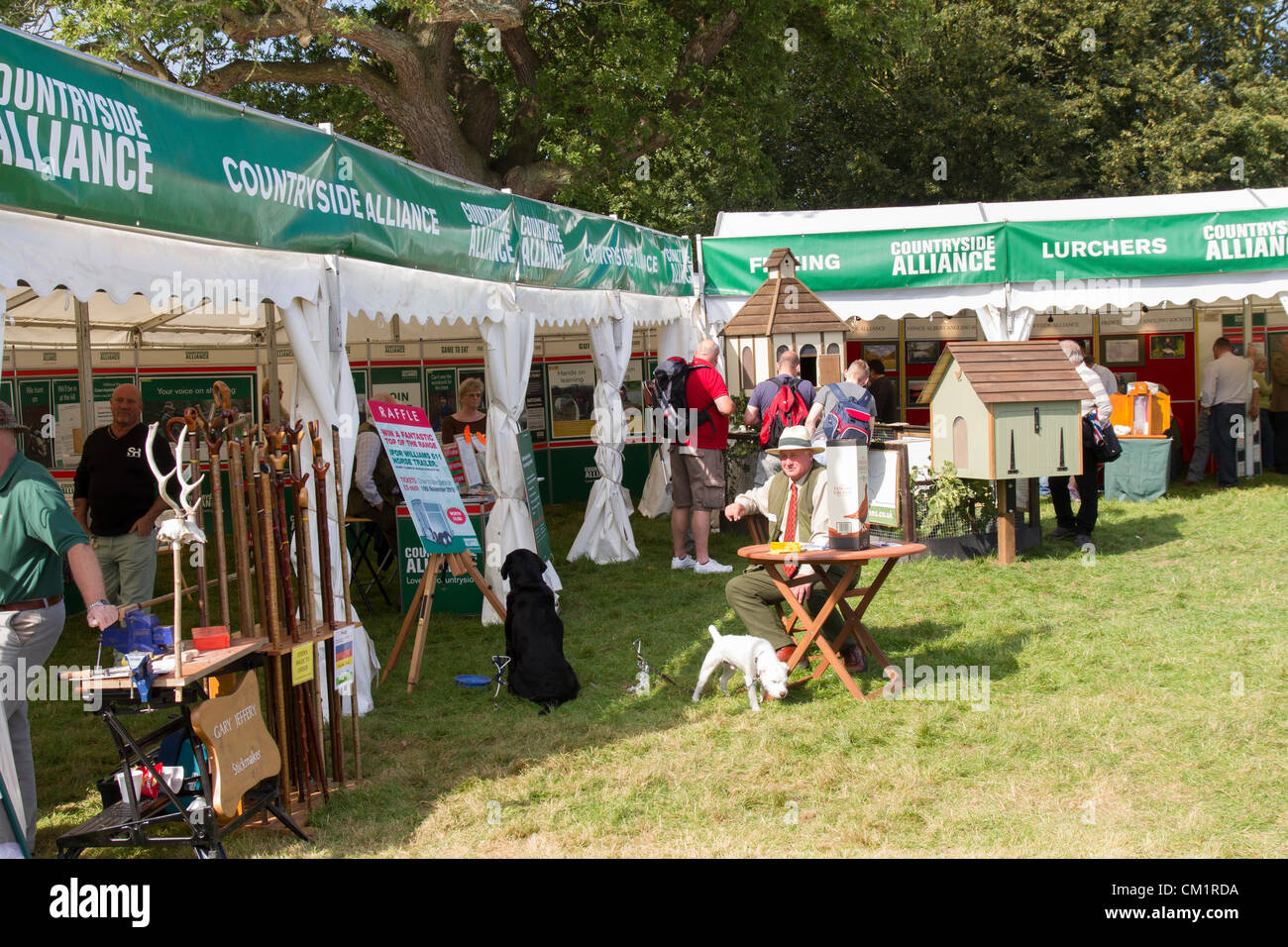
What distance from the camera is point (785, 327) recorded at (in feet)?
34.7

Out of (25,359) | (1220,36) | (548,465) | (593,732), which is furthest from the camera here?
(1220,36)

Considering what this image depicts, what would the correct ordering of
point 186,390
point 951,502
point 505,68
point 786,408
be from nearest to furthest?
point 951,502 → point 786,408 → point 186,390 → point 505,68

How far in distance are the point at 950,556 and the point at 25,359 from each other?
9.99 meters

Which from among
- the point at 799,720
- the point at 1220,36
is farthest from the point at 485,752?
the point at 1220,36

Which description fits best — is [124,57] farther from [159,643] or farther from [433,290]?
[159,643]

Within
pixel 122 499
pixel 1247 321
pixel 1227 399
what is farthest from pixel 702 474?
pixel 1247 321

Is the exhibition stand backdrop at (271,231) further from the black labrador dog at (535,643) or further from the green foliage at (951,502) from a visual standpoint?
the green foliage at (951,502)

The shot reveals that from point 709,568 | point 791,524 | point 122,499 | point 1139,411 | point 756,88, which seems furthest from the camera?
point 756,88

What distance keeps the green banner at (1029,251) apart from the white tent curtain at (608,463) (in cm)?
322

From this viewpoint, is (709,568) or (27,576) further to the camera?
(709,568)

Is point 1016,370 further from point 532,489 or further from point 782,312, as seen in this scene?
point 532,489

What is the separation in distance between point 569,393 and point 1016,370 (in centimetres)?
687

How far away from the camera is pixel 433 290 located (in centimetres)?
731

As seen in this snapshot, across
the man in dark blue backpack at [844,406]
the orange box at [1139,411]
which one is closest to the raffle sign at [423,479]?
the man in dark blue backpack at [844,406]
